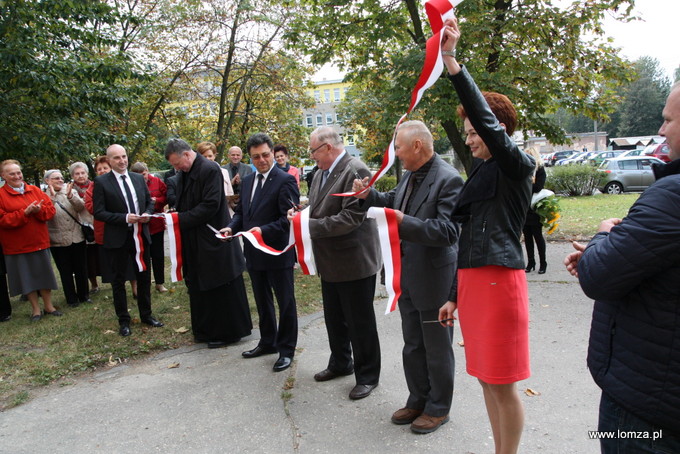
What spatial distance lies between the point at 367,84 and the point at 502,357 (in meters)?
10.2

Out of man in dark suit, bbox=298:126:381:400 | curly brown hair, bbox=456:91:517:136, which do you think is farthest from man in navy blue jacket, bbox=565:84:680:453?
man in dark suit, bbox=298:126:381:400

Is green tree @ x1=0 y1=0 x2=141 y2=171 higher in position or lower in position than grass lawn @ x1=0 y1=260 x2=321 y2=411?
higher

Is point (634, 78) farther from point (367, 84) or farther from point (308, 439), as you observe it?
point (308, 439)

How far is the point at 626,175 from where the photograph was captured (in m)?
21.6

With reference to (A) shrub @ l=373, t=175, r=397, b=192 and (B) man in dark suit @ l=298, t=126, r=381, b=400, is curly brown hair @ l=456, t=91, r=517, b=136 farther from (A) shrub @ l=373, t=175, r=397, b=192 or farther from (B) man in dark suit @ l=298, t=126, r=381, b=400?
(A) shrub @ l=373, t=175, r=397, b=192

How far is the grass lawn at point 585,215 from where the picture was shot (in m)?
10.8

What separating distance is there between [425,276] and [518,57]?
24.2 feet

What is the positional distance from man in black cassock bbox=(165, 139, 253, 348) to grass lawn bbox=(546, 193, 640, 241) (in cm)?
594

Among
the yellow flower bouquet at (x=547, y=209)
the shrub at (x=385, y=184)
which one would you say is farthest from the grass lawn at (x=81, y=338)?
the shrub at (x=385, y=184)

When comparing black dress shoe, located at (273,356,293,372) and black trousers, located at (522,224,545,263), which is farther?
black trousers, located at (522,224,545,263)

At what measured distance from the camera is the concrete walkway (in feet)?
10.8

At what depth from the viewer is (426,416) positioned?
3.38 m

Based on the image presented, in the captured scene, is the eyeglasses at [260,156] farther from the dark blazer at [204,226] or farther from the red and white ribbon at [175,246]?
the red and white ribbon at [175,246]

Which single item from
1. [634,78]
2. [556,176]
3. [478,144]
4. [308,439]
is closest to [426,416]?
[308,439]
